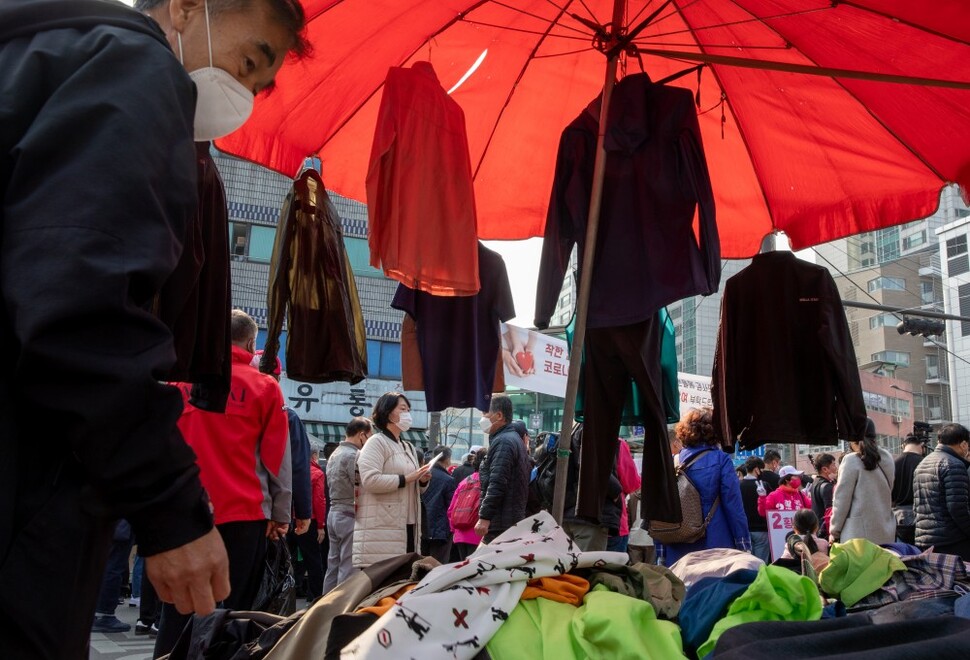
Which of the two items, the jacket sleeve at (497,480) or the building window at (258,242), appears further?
the building window at (258,242)

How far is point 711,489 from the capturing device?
20.9 feet

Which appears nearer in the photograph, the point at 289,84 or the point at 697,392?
the point at 289,84

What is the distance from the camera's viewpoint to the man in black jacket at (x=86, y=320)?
132cm

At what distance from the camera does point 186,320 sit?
10.2ft

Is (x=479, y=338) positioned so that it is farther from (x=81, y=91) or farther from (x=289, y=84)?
(x=81, y=91)

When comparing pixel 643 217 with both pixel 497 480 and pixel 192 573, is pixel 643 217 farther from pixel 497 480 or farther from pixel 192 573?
pixel 497 480

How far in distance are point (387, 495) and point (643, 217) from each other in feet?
12.8

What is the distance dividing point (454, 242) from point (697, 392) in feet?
47.0

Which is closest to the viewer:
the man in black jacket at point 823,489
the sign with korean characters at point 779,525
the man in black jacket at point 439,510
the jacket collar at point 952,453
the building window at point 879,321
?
the jacket collar at point 952,453

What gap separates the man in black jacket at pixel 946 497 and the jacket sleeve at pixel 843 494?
534 millimetres

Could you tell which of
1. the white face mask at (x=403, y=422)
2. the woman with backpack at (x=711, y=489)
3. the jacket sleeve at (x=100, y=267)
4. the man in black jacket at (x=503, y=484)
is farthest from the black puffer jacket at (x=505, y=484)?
the jacket sleeve at (x=100, y=267)

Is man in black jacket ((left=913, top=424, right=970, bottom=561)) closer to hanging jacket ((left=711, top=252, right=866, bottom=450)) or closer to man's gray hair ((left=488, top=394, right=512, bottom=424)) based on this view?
hanging jacket ((left=711, top=252, right=866, bottom=450))

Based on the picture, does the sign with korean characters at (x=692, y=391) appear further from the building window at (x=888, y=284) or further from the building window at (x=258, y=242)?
the building window at (x=888, y=284)

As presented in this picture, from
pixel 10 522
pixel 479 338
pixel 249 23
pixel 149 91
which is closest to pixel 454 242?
pixel 479 338
